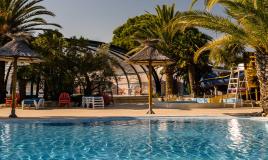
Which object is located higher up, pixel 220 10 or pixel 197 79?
pixel 220 10

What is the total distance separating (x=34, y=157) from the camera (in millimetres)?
6922

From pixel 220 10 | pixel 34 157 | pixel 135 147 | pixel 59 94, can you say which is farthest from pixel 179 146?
pixel 59 94

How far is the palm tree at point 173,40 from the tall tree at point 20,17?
818cm

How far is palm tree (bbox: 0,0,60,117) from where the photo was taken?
21.4 meters

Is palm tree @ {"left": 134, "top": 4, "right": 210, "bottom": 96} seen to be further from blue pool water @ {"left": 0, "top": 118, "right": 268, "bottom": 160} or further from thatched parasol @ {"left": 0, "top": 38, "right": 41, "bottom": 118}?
blue pool water @ {"left": 0, "top": 118, "right": 268, "bottom": 160}

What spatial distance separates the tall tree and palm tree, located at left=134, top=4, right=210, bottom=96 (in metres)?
8.18

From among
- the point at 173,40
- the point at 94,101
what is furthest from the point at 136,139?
the point at 173,40

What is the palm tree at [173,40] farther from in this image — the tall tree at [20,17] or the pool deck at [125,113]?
the tall tree at [20,17]

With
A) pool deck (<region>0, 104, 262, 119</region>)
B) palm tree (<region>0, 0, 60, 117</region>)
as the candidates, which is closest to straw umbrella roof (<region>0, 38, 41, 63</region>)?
pool deck (<region>0, 104, 262, 119</region>)

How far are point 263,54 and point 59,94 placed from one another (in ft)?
41.5

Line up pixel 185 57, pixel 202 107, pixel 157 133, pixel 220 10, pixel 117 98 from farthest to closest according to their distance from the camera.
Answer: pixel 117 98
pixel 185 57
pixel 202 107
pixel 220 10
pixel 157 133

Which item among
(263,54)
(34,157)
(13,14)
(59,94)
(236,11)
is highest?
(13,14)

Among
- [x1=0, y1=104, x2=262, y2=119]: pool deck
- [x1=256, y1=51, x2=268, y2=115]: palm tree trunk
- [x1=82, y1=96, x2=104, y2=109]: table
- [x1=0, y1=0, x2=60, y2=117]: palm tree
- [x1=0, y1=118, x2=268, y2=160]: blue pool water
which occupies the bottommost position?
[x1=0, y1=118, x2=268, y2=160]: blue pool water

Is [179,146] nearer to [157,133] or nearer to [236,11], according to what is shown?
[157,133]
